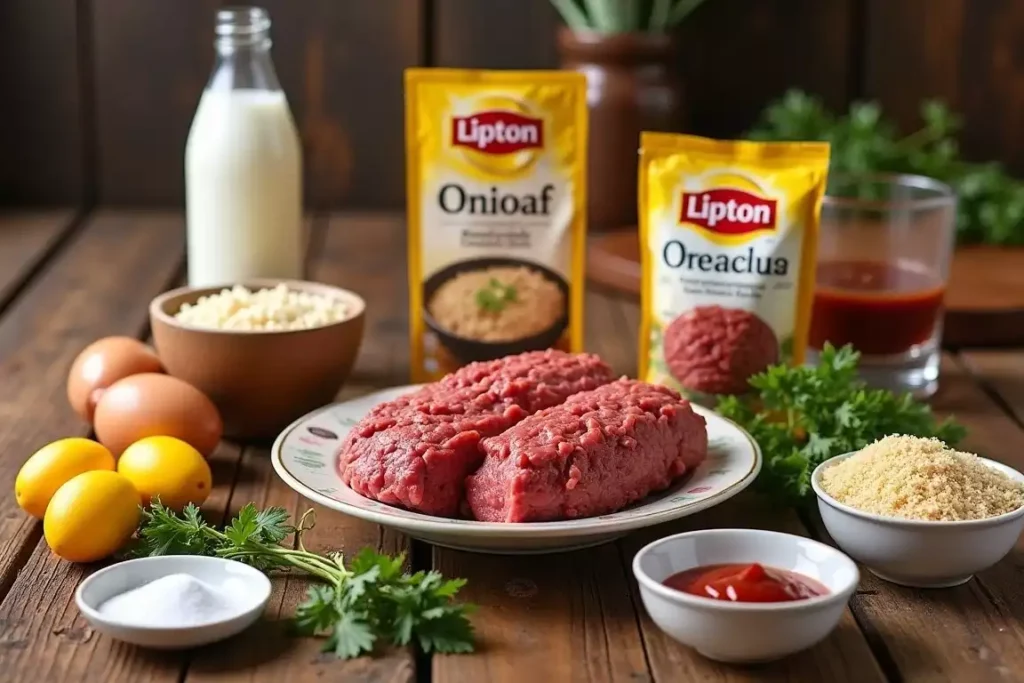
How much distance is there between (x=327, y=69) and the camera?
9.60ft

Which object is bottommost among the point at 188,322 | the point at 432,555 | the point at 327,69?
the point at 432,555

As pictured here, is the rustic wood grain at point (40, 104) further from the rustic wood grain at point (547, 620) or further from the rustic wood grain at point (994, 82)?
the rustic wood grain at point (547, 620)

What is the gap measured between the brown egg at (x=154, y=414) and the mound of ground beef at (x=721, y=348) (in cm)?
54

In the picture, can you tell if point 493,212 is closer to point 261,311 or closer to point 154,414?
point 261,311

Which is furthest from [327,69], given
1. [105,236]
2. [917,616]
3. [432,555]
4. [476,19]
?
[917,616]

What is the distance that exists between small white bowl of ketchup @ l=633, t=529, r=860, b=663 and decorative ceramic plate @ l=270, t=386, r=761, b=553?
7 centimetres

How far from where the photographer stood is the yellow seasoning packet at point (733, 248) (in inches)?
65.6

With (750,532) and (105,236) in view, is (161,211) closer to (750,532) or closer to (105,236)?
(105,236)

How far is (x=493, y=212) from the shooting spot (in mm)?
1813

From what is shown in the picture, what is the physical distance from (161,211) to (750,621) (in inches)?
84.9

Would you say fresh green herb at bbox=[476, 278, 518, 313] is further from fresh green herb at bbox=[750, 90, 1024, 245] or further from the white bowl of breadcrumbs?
fresh green herb at bbox=[750, 90, 1024, 245]

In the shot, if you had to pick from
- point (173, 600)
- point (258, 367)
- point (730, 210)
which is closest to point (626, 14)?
point (730, 210)

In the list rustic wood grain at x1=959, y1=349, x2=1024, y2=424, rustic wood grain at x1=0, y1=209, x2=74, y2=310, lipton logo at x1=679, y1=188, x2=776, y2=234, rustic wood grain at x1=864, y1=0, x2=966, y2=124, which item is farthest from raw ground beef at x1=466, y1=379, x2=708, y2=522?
rustic wood grain at x1=864, y1=0, x2=966, y2=124

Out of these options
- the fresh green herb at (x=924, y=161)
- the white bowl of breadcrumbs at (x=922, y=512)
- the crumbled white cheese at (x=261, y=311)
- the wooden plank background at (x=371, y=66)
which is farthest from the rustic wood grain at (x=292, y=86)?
the white bowl of breadcrumbs at (x=922, y=512)
